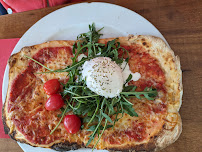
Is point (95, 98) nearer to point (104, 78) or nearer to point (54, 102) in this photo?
point (104, 78)

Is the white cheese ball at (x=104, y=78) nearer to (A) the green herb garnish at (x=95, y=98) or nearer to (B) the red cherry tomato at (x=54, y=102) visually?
(A) the green herb garnish at (x=95, y=98)

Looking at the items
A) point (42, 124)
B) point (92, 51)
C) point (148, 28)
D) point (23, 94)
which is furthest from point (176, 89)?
point (23, 94)

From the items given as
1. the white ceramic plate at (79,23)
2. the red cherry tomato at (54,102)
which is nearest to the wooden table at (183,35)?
the white ceramic plate at (79,23)

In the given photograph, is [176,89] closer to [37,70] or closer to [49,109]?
[49,109]

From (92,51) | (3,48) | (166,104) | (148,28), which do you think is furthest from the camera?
(3,48)

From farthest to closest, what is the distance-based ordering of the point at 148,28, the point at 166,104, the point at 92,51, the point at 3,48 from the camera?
the point at 3,48 < the point at 148,28 < the point at 92,51 < the point at 166,104

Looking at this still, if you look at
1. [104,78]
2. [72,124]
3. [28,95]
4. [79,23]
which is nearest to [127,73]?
[104,78]

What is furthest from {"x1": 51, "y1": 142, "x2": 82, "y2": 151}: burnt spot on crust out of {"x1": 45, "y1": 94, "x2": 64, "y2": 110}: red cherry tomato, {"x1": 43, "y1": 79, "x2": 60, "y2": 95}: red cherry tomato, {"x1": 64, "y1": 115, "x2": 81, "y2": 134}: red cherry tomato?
{"x1": 43, "y1": 79, "x2": 60, "y2": 95}: red cherry tomato

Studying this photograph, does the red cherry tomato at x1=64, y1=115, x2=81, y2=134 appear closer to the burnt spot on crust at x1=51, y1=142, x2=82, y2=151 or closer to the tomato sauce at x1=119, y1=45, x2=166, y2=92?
the burnt spot on crust at x1=51, y1=142, x2=82, y2=151
